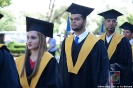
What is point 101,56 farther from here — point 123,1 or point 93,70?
point 123,1

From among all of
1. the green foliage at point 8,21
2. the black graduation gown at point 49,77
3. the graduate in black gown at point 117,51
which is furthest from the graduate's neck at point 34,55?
the green foliage at point 8,21

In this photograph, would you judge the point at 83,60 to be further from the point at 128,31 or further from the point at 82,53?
the point at 128,31

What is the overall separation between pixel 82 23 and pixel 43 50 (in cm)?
87

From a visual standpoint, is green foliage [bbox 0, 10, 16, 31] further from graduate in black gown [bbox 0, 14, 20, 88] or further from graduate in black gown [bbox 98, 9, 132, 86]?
graduate in black gown [bbox 0, 14, 20, 88]

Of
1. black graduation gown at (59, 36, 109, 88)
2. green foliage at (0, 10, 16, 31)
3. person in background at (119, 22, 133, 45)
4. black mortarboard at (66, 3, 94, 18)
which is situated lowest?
black graduation gown at (59, 36, 109, 88)

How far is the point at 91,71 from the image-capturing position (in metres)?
4.43

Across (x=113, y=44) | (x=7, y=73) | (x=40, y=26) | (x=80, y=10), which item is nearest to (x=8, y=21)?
(x=113, y=44)

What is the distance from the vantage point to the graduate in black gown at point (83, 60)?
4.39 m

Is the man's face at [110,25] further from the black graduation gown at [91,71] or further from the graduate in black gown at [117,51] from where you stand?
the black graduation gown at [91,71]

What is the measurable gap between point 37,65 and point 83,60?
90 cm

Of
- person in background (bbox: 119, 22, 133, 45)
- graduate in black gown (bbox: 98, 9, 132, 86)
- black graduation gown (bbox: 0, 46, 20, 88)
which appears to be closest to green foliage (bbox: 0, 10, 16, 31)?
person in background (bbox: 119, 22, 133, 45)

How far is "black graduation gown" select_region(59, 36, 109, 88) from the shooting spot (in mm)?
4367

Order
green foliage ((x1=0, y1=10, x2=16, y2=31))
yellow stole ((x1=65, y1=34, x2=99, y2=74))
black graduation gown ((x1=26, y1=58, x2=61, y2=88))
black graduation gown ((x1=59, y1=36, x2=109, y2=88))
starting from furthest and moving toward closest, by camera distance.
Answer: green foliage ((x1=0, y1=10, x2=16, y2=31)) < yellow stole ((x1=65, y1=34, x2=99, y2=74)) < black graduation gown ((x1=59, y1=36, x2=109, y2=88)) < black graduation gown ((x1=26, y1=58, x2=61, y2=88))

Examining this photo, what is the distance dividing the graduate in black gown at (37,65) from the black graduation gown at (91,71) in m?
0.70
